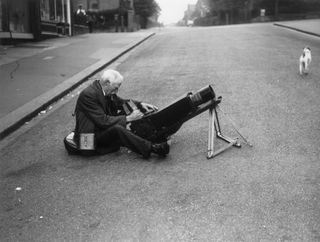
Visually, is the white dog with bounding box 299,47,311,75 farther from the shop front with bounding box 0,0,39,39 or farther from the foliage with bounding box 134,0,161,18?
the foliage with bounding box 134,0,161,18

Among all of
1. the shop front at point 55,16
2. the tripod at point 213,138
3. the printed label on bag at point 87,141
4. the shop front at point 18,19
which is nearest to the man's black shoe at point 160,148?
the tripod at point 213,138

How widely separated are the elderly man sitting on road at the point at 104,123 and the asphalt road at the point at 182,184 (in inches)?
8.5

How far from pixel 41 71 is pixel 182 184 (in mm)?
9442

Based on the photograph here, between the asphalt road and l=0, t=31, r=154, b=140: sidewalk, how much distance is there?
501 millimetres

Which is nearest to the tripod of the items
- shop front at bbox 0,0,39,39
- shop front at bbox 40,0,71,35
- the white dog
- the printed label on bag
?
the printed label on bag

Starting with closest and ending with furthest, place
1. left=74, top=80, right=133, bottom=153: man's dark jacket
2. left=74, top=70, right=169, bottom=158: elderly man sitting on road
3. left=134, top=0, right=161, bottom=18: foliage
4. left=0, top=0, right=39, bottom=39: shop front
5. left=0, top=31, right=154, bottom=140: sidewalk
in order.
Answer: left=74, top=70, right=169, bottom=158: elderly man sitting on road
left=74, top=80, right=133, bottom=153: man's dark jacket
left=0, top=31, right=154, bottom=140: sidewalk
left=0, top=0, right=39, bottom=39: shop front
left=134, top=0, right=161, bottom=18: foliage

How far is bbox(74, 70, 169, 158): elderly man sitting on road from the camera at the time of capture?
21.6ft

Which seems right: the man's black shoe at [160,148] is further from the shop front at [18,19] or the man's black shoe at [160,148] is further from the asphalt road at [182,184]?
the shop front at [18,19]

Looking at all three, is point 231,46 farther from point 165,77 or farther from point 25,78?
point 25,78

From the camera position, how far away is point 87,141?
675 centimetres

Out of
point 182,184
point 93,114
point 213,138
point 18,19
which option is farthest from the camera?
point 18,19

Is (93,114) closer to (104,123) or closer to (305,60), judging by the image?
(104,123)

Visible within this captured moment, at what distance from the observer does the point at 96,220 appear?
4891 mm

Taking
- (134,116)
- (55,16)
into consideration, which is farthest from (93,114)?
(55,16)
